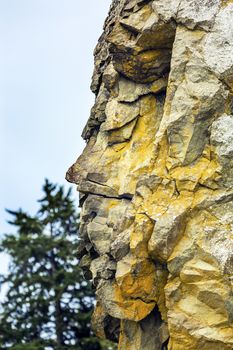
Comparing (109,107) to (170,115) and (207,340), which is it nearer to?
(170,115)

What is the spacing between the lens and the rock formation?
1873 centimetres

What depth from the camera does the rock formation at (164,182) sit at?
738 inches

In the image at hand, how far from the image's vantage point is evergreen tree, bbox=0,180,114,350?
37469 mm

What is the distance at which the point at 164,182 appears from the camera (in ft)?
64.3

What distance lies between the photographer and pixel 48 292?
38.3 meters

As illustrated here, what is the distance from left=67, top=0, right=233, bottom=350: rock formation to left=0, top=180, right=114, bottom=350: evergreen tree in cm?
1536

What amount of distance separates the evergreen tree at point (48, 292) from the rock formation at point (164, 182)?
50.4 feet

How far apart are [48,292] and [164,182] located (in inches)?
784

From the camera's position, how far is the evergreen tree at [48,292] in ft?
123

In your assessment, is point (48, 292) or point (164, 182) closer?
point (164, 182)

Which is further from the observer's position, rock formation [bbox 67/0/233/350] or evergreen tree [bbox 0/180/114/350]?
evergreen tree [bbox 0/180/114/350]

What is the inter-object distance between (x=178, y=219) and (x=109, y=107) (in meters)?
4.70

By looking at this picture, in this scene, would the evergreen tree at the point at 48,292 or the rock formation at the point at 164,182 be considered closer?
the rock formation at the point at 164,182

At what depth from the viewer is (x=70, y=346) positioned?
3697 centimetres
